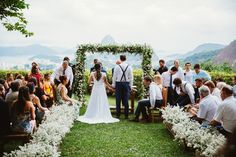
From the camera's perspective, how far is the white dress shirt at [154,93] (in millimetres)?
10039

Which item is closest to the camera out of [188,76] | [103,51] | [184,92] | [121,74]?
[184,92]

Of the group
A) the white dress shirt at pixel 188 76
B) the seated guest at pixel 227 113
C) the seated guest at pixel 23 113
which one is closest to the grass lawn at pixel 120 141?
the seated guest at pixel 23 113

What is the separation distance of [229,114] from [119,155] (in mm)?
2249

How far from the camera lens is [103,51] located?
45.2 feet

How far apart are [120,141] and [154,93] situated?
2669mm

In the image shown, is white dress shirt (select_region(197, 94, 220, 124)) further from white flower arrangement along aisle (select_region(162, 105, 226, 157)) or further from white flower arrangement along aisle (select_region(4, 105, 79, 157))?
white flower arrangement along aisle (select_region(4, 105, 79, 157))

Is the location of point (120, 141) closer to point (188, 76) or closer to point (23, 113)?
point (23, 113)

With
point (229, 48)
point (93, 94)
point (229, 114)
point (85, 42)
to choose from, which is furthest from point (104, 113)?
point (229, 48)

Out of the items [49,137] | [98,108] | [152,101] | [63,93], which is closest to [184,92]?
[152,101]

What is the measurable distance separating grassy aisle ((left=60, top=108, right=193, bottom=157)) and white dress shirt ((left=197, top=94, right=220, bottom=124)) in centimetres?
78

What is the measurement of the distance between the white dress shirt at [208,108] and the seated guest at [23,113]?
331cm

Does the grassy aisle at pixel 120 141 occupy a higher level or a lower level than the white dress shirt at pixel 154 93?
lower

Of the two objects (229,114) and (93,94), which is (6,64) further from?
(229,114)

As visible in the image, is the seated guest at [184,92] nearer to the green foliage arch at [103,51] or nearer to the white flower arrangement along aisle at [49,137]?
the white flower arrangement along aisle at [49,137]
